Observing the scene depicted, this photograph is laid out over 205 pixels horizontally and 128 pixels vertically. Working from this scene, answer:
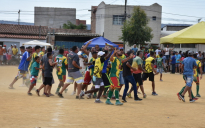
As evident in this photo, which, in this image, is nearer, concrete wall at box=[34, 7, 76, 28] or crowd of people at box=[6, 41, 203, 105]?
crowd of people at box=[6, 41, 203, 105]

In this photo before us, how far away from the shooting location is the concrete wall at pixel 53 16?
6219 cm

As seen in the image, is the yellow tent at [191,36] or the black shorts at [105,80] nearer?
the black shorts at [105,80]

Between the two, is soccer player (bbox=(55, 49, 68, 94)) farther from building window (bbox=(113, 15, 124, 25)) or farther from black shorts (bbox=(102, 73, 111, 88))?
building window (bbox=(113, 15, 124, 25))

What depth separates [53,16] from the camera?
63.2 meters

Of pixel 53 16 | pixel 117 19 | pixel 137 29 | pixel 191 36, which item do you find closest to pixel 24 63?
pixel 191 36

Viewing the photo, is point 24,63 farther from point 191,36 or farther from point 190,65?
point 191,36

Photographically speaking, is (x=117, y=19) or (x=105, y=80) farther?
(x=117, y=19)

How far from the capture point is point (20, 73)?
13.5m

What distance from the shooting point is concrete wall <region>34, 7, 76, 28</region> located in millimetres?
62188

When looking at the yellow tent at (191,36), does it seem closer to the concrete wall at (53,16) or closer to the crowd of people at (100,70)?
the crowd of people at (100,70)

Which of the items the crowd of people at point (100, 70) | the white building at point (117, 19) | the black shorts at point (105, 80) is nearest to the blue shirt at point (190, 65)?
the crowd of people at point (100, 70)

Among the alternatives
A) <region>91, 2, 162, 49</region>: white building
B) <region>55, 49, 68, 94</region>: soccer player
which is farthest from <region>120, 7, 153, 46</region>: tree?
<region>55, 49, 68, 94</region>: soccer player

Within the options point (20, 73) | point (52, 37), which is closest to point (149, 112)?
point (20, 73)

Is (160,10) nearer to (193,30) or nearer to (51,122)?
(193,30)
